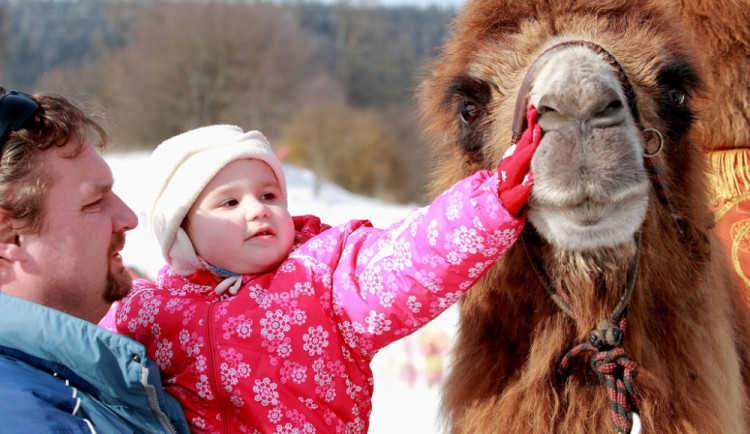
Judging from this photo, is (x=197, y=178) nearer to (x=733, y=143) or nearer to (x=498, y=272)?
(x=498, y=272)

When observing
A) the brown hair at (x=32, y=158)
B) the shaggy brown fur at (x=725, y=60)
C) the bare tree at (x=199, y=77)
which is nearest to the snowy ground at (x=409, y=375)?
A: the brown hair at (x=32, y=158)

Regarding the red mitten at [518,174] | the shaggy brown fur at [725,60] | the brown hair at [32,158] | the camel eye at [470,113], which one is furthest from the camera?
the shaggy brown fur at [725,60]

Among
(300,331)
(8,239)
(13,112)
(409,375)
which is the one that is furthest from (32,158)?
(409,375)

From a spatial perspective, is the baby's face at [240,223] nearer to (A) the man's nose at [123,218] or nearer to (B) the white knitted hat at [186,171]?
(B) the white knitted hat at [186,171]

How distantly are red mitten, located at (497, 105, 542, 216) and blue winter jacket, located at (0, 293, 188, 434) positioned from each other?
107 centimetres

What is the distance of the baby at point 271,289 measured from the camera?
6.21 ft

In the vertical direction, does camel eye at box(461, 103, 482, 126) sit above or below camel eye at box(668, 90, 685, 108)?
above

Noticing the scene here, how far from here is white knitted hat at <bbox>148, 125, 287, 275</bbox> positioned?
2.18 meters

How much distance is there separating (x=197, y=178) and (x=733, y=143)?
245 centimetres

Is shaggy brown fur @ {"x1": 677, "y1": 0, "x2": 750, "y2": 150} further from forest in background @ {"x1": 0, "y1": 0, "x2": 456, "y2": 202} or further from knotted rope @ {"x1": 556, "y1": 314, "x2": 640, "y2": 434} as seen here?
knotted rope @ {"x1": 556, "y1": 314, "x2": 640, "y2": 434}

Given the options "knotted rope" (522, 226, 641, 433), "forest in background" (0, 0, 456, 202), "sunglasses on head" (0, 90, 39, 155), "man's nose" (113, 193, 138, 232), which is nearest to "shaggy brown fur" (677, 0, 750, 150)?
"forest in background" (0, 0, 456, 202)

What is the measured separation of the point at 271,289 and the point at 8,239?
0.73 meters

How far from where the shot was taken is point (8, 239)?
1936mm

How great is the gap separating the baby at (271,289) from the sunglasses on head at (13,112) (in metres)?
0.45
